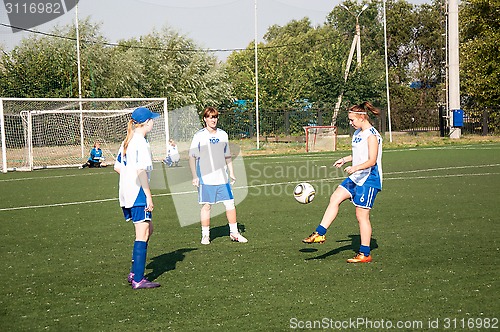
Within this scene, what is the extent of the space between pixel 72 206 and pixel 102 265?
22.8 feet

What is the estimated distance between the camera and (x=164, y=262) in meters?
9.09

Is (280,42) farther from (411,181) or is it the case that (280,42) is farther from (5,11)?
(411,181)

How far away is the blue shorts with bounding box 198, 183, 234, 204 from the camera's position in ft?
34.4

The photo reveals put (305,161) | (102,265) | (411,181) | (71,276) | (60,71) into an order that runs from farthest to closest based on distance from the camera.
A: 1. (60,71)
2. (305,161)
3. (411,181)
4. (102,265)
5. (71,276)

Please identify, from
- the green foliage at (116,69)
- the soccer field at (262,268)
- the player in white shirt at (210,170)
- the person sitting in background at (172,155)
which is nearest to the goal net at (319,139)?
the person sitting in background at (172,155)

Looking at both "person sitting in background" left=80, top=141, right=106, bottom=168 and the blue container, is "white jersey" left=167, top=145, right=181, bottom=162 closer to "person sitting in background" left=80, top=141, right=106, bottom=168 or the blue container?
"person sitting in background" left=80, top=141, right=106, bottom=168

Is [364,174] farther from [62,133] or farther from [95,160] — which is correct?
[62,133]

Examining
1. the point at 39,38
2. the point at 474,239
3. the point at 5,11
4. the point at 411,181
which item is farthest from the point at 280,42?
the point at 474,239

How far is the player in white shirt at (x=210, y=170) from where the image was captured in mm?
10398

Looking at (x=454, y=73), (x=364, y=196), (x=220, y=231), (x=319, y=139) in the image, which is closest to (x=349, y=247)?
(x=364, y=196)

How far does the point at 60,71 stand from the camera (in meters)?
49.9

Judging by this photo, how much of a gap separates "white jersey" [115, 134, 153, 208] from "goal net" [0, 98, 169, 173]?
72.5 ft

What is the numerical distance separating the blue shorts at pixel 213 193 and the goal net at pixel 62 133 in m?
19.5

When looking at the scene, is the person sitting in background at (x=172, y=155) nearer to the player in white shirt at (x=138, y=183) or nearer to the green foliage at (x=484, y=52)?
the player in white shirt at (x=138, y=183)
